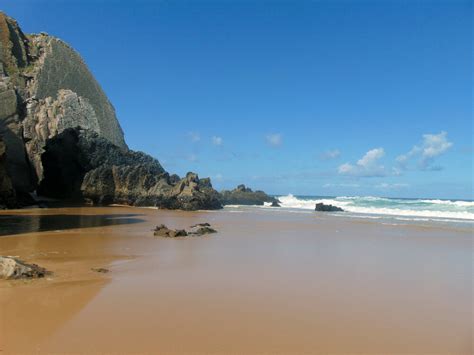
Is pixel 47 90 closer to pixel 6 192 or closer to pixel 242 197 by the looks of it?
pixel 242 197

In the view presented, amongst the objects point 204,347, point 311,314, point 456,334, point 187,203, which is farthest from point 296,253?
point 187,203

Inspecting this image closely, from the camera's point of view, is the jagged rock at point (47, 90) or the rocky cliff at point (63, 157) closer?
the rocky cliff at point (63, 157)

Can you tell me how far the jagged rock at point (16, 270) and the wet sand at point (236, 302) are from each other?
0.22m

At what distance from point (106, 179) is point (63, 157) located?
644 centimetres

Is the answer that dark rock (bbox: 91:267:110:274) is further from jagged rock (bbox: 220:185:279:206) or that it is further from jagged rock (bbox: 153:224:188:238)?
jagged rock (bbox: 220:185:279:206)

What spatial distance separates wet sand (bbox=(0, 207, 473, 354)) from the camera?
4148 mm

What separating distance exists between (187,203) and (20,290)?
1064 inches

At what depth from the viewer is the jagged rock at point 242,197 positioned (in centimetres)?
5047

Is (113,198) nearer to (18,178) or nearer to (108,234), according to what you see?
(18,178)

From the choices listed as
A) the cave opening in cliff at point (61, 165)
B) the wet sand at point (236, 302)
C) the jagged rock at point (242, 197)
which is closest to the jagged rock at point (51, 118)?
the cave opening in cliff at point (61, 165)

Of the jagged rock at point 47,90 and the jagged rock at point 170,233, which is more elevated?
the jagged rock at point 47,90

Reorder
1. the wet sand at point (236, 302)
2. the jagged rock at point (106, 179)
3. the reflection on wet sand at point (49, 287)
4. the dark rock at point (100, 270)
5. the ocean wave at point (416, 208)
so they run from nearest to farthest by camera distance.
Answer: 1. the wet sand at point (236, 302)
2. the reflection on wet sand at point (49, 287)
3. the dark rock at point (100, 270)
4. the ocean wave at point (416, 208)
5. the jagged rock at point (106, 179)

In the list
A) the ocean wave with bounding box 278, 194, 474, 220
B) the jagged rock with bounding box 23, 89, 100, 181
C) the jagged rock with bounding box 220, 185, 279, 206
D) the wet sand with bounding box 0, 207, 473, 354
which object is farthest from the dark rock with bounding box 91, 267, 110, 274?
the jagged rock with bounding box 220, 185, 279, 206

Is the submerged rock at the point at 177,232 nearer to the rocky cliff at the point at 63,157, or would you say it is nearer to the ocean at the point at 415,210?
the rocky cliff at the point at 63,157
